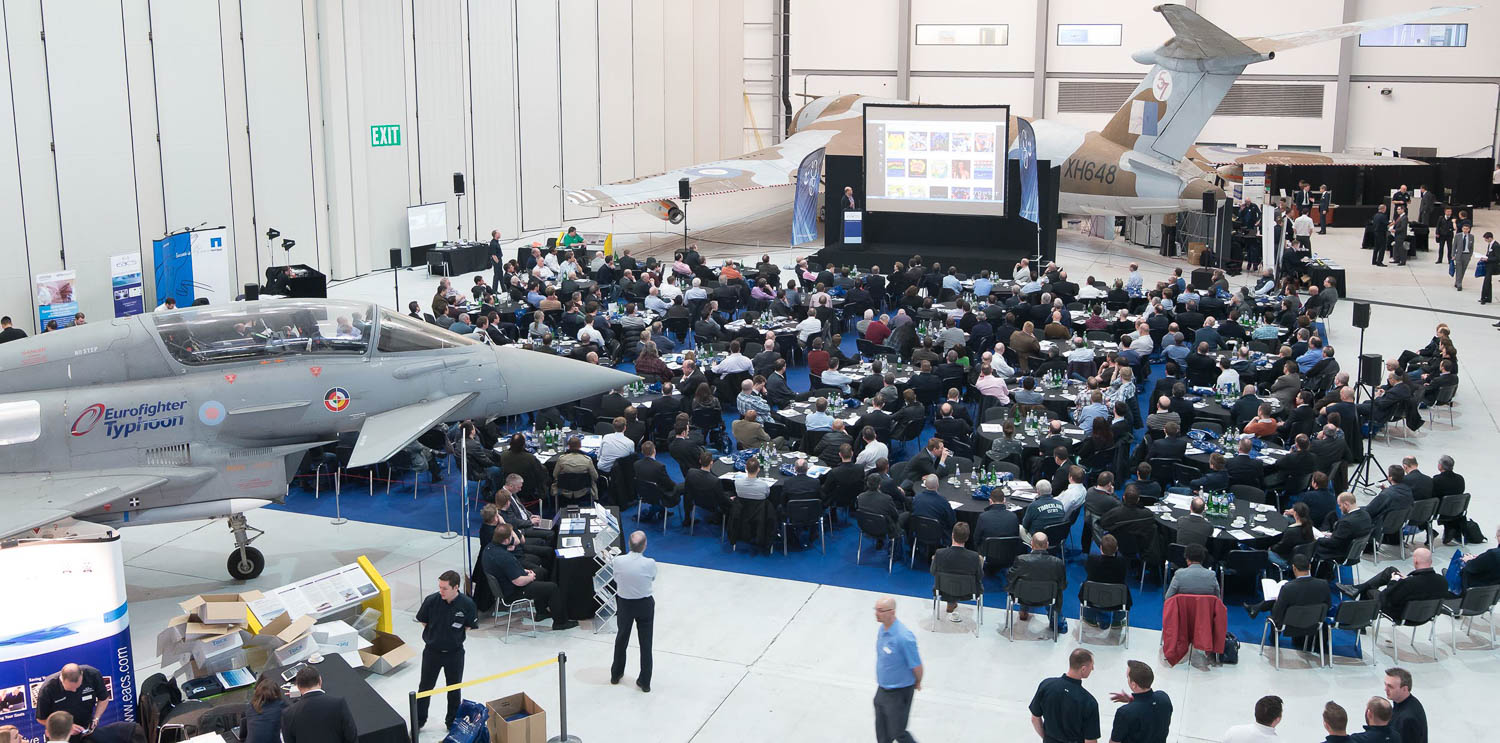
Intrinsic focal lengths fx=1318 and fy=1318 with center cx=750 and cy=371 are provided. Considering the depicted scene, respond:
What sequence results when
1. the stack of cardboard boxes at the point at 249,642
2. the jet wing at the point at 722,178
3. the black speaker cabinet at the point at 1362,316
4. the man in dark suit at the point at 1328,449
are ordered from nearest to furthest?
the stack of cardboard boxes at the point at 249,642
the man in dark suit at the point at 1328,449
the black speaker cabinet at the point at 1362,316
the jet wing at the point at 722,178

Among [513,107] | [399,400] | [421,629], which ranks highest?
[513,107]

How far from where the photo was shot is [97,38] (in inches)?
847

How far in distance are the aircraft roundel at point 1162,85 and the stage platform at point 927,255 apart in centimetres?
419

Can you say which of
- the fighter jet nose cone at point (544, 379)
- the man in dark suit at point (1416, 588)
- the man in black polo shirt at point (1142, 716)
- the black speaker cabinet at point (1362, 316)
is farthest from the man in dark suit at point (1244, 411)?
the man in black polo shirt at point (1142, 716)

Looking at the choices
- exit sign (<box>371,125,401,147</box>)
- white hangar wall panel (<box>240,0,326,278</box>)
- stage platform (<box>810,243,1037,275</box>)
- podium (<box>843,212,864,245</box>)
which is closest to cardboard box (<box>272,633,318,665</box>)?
white hangar wall panel (<box>240,0,326,278</box>)

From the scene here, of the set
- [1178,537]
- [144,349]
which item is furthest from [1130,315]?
[144,349]

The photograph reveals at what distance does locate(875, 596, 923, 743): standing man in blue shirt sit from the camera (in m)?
8.55

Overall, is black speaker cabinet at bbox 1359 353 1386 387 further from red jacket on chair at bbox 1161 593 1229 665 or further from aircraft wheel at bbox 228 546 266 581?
aircraft wheel at bbox 228 546 266 581

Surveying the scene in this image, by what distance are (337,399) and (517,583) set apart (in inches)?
101

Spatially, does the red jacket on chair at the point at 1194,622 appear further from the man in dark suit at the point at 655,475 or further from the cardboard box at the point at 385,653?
the cardboard box at the point at 385,653

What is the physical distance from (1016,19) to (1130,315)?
22.0 m

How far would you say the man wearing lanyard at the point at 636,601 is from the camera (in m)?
9.96

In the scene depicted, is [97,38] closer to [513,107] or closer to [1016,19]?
[513,107]

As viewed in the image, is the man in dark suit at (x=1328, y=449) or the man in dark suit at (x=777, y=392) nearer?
the man in dark suit at (x=1328, y=449)
